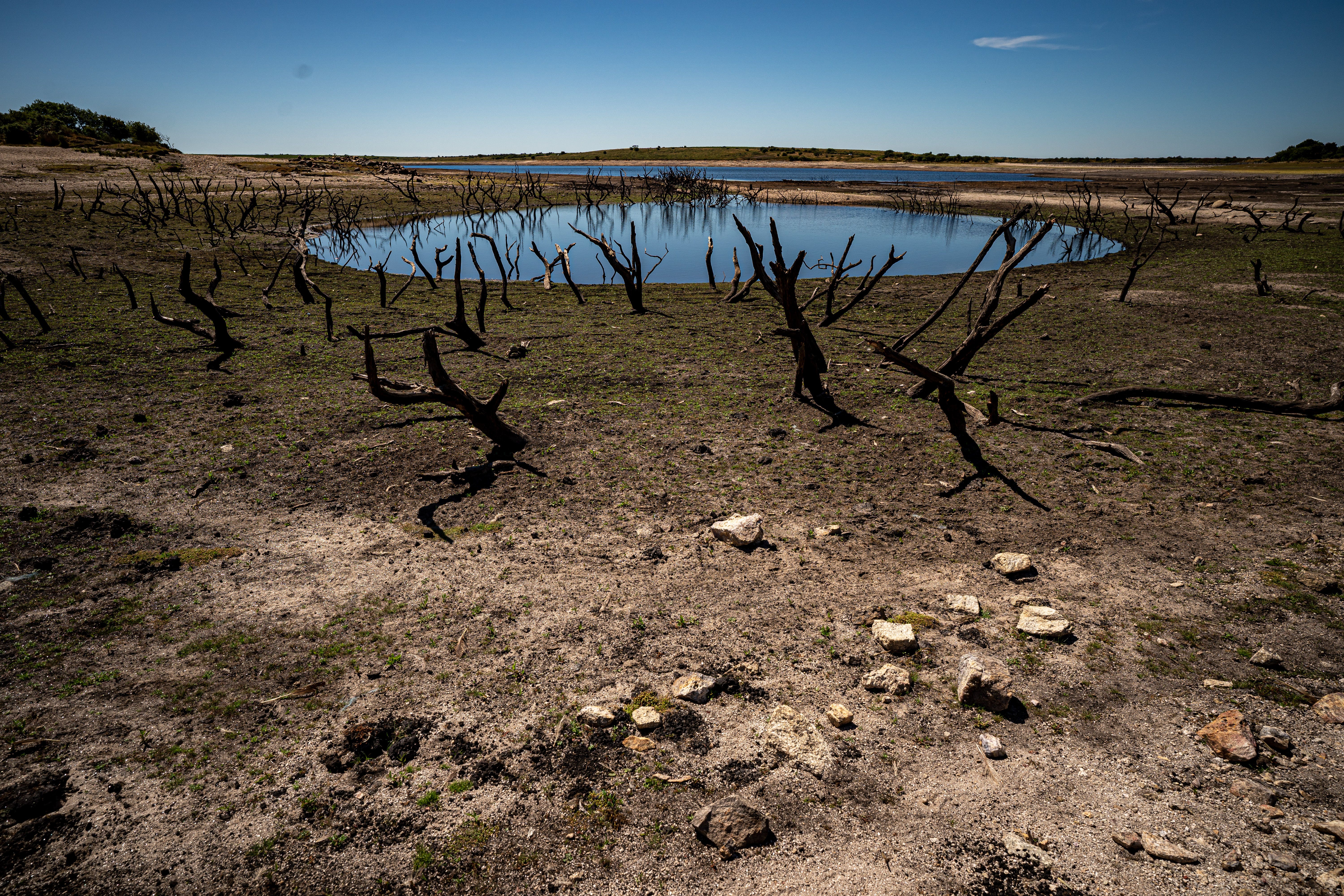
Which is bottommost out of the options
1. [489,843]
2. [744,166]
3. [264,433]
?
[489,843]

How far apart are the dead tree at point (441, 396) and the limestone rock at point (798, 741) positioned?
5169mm

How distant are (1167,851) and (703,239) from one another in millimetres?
35117

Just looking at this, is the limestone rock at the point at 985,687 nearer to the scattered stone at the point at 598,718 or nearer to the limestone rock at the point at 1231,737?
the limestone rock at the point at 1231,737

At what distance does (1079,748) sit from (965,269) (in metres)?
26.4

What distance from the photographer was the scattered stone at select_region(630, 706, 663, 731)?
4.06 meters

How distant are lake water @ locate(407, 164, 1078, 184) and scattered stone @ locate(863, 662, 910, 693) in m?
69.3

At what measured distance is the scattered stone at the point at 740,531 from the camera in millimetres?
6062

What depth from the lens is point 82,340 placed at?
465 inches

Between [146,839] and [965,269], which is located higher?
[965,269]

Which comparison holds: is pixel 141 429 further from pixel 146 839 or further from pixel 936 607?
pixel 936 607

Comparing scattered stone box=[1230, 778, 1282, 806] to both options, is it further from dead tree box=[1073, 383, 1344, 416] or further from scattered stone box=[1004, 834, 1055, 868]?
dead tree box=[1073, 383, 1344, 416]

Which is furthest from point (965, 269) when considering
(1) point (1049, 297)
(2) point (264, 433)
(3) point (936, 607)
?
(2) point (264, 433)

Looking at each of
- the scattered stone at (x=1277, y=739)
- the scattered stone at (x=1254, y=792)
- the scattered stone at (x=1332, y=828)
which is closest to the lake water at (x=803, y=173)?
the scattered stone at (x=1277, y=739)

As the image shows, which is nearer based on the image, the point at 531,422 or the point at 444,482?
the point at 444,482
